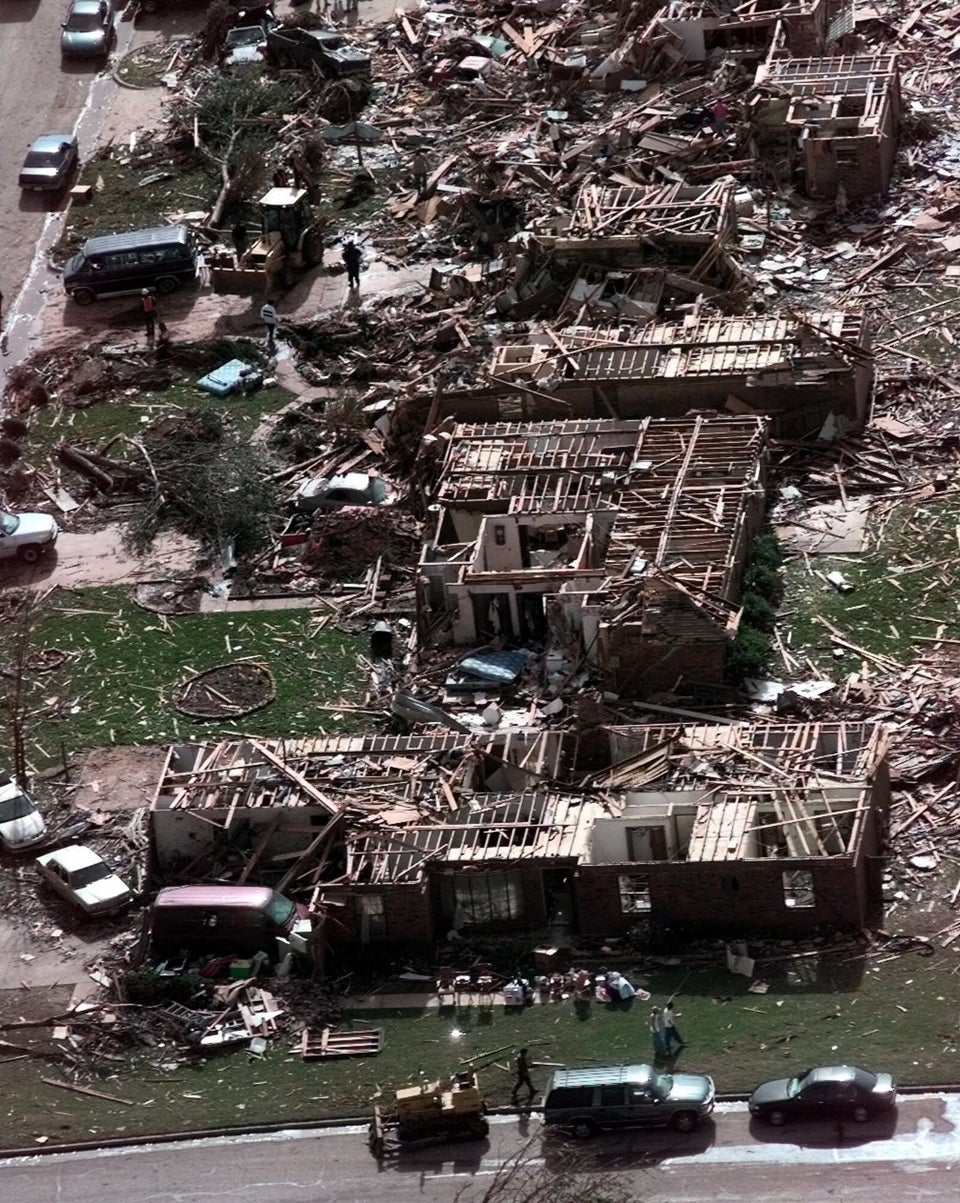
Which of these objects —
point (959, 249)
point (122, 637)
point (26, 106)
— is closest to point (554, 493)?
point (122, 637)

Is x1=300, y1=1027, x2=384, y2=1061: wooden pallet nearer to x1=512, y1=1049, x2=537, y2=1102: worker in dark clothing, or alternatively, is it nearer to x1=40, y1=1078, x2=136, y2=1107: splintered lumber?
x1=512, y1=1049, x2=537, y2=1102: worker in dark clothing

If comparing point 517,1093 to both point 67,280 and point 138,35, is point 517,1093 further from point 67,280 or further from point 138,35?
point 138,35

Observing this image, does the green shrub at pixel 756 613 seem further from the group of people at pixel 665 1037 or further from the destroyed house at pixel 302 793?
the group of people at pixel 665 1037

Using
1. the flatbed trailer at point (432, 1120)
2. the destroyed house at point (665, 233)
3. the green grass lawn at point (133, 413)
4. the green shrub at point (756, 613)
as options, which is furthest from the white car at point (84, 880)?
the destroyed house at point (665, 233)

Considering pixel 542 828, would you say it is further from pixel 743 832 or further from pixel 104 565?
pixel 104 565

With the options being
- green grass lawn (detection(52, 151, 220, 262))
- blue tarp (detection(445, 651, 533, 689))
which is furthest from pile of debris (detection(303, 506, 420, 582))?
green grass lawn (detection(52, 151, 220, 262))
